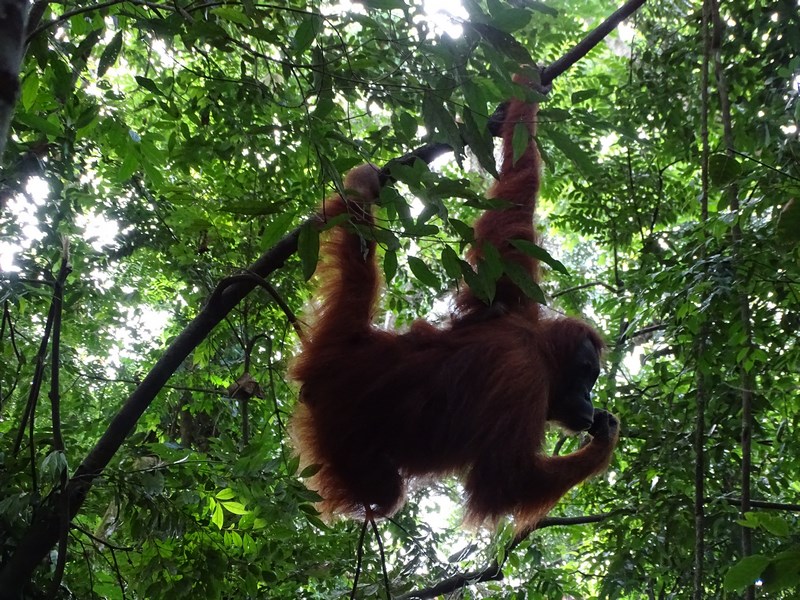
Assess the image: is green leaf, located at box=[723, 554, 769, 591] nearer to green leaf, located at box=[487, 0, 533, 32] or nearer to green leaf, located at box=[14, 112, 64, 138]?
green leaf, located at box=[487, 0, 533, 32]

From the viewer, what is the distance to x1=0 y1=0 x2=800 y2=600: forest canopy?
1.78 m

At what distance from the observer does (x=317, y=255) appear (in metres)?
1.68

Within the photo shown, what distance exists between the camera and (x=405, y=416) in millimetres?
2646

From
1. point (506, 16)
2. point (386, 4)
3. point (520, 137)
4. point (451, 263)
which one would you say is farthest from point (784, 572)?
point (386, 4)

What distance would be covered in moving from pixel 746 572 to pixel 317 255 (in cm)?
115

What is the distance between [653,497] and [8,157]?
131 inches

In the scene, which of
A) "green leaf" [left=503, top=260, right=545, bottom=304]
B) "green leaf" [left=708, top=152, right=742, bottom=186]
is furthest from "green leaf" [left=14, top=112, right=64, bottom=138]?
"green leaf" [left=708, top=152, right=742, bottom=186]

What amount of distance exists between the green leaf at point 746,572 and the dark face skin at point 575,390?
1400 millimetres

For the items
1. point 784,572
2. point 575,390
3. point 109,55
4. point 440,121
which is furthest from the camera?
point 575,390

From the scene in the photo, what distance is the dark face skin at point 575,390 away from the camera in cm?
286

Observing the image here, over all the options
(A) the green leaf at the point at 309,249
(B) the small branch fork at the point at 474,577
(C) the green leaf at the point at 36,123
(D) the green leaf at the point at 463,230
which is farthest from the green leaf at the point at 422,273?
(B) the small branch fork at the point at 474,577

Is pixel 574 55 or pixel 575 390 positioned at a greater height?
pixel 574 55

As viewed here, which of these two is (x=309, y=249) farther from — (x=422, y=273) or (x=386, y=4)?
(x=386, y=4)

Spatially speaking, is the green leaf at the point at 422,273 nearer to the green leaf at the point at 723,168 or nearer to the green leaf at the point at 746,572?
the green leaf at the point at 746,572
